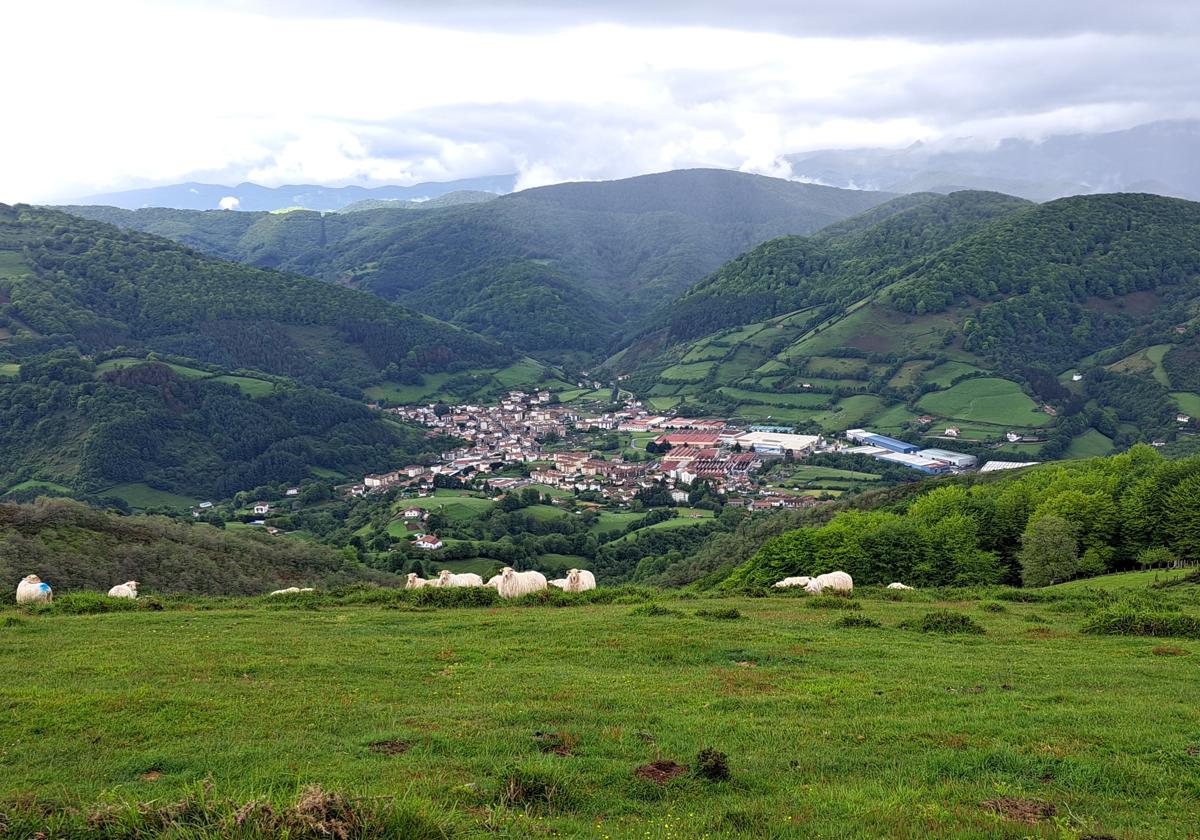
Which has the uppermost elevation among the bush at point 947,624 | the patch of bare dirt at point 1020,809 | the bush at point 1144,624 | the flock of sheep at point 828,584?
the patch of bare dirt at point 1020,809

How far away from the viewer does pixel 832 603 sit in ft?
76.6

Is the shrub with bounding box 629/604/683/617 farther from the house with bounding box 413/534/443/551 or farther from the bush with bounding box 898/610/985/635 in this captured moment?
the house with bounding box 413/534/443/551

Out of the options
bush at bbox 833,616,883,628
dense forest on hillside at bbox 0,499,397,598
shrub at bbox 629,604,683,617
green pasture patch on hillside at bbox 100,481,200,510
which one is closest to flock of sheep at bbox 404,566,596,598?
shrub at bbox 629,604,683,617

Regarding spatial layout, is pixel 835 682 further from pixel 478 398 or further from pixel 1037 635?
pixel 478 398

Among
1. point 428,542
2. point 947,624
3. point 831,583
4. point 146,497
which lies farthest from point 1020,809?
point 146,497

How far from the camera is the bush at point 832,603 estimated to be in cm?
2290

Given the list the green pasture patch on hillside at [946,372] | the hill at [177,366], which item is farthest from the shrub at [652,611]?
the green pasture patch on hillside at [946,372]

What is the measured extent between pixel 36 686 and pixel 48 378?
11715 centimetres

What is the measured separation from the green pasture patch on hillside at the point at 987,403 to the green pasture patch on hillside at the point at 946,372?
95.4 inches

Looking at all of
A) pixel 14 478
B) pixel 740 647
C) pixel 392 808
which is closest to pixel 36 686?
pixel 392 808

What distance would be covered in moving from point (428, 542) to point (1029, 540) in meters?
45.8

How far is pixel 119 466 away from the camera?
322ft

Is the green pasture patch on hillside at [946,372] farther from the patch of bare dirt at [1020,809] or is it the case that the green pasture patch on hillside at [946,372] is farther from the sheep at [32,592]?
the patch of bare dirt at [1020,809]

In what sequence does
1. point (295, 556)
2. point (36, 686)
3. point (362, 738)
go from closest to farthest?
point (362, 738), point (36, 686), point (295, 556)
